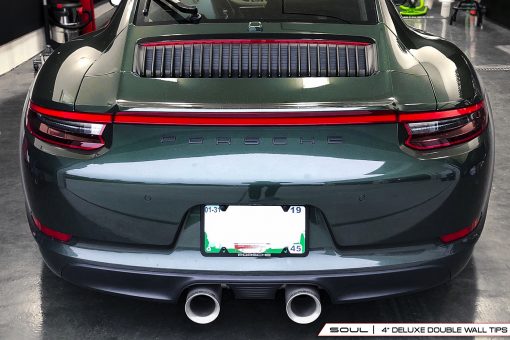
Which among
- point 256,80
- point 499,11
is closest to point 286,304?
point 256,80

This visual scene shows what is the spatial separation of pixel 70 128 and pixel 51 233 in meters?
0.36

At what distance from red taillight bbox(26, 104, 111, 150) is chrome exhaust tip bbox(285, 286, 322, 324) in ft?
2.47

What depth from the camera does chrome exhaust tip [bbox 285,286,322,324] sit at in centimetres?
238

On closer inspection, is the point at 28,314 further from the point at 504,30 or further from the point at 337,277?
the point at 504,30

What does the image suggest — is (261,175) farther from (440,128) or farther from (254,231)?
(440,128)

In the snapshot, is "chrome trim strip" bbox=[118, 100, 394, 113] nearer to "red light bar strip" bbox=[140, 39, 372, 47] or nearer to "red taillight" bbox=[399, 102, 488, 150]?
"red taillight" bbox=[399, 102, 488, 150]

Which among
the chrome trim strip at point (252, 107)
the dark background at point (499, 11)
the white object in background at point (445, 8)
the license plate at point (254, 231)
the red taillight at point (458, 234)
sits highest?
the chrome trim strip at point (252, 107)

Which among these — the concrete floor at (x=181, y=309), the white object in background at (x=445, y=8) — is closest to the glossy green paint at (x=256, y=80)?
the concrete floor at (x=181, y=309)

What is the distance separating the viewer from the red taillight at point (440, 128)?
7.57 ft

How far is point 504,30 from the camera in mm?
10328

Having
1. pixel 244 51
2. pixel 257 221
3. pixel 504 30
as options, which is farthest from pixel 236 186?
pixel 504 30

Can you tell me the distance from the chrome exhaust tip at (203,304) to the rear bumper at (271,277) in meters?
0.05

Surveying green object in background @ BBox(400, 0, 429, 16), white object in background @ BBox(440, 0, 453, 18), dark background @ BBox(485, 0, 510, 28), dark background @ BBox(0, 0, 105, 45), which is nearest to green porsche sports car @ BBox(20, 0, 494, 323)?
dark background @ BBox(0, 0, 105, 45)

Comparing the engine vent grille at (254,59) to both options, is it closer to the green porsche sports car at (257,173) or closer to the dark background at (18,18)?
the green porsche sports car at (257,173)
